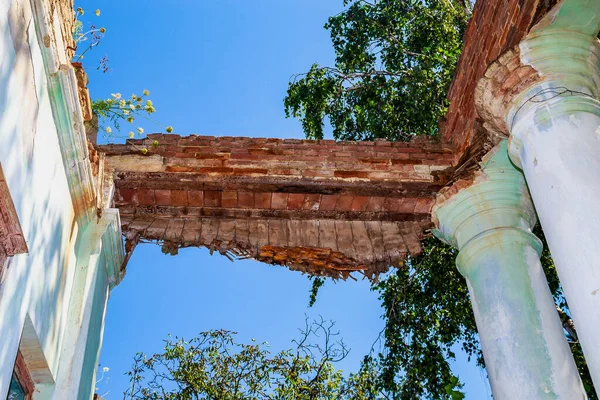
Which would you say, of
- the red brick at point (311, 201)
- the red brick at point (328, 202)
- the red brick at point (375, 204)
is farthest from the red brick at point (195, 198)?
the red brick at point (375, 204)

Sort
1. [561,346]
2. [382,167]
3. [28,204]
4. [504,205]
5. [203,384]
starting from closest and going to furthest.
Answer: [28,204] → [561,346] → [504,205] → [382,167] → [203,384]

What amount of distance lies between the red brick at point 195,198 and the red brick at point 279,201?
588mm

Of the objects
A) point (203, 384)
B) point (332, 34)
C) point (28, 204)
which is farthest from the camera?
point (332, 34)

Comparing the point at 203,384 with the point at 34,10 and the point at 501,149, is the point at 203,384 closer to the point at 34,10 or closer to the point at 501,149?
the point at 501,149

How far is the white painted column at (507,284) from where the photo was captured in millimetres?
4387

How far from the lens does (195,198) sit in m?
6.11

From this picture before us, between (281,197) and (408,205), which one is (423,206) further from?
(281,197)

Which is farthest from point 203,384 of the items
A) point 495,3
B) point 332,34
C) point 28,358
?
point 495,3

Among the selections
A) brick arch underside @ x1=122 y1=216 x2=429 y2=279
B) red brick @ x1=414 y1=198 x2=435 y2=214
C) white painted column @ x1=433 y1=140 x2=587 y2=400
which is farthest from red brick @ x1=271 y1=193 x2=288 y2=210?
white painted column @ x1=433 y1=140 x2=587 y2=400

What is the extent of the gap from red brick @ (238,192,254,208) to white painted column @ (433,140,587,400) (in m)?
1.53

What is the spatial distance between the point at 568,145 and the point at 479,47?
5.12 feet

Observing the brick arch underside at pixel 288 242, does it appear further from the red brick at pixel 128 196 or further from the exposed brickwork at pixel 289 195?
the red brick at pixel 128 196

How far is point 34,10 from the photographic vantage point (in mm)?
4176

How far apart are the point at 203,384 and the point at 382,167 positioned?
6.67 metres
